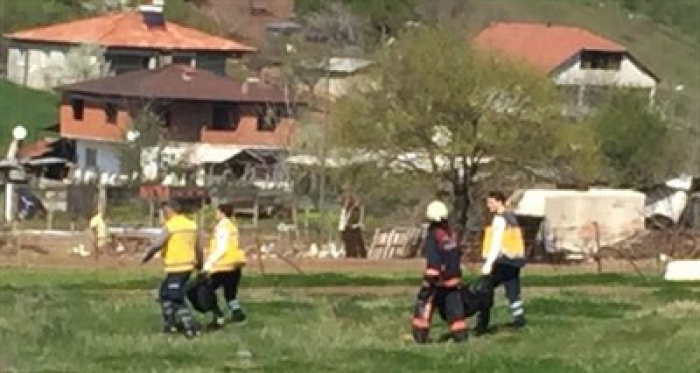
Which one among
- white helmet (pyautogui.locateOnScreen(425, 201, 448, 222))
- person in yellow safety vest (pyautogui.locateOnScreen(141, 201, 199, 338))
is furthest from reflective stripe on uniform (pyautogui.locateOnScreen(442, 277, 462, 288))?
person in yellow safety vest (pyautogui.locateOnScreen(141, 201, 199, 338))

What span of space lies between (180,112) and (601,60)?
33126 millimetres

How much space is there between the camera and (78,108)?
8862 centimetres

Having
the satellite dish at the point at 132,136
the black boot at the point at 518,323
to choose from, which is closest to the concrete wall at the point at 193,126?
the satellite dish at the point at 132,136

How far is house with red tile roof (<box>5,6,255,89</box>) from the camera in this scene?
9831cm

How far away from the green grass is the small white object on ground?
59.6 meters

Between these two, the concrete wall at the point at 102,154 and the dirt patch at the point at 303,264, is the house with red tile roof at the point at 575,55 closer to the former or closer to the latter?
the concrete wall at the point at 102,154

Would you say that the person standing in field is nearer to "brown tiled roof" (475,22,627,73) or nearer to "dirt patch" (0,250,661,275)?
"dirt patch" (0,250,661,275)

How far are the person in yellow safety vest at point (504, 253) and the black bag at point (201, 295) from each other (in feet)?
10.4

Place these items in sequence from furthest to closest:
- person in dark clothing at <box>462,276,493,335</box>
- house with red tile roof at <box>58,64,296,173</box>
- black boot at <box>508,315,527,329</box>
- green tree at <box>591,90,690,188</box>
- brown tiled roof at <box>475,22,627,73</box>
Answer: brown tiled roof at <box>475,22,627,73</box> → house with red tile roof at <box>58,64,296,173</box> → green tree at <box>591,90,690,188</box> → black boot at <box>508,315,527,329</box> → person in dark clothing at <box>462,276,493,335</box>

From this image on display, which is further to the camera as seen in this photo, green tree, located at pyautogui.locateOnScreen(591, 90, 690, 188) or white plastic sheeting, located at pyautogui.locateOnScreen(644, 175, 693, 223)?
green tree, located at pyautogui.locateOnScreen(591, 90, 690, 188)

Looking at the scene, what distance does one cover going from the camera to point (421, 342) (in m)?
21.1

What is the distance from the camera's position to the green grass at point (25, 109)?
311ft

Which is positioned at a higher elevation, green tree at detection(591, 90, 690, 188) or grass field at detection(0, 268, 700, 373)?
green tree at detection(591, 90, 690, 188)

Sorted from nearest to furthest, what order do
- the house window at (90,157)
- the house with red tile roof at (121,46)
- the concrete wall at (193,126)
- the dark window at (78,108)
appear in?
the concrete wall at (193,126), the house window at (90,157), the dark window at (78,108), the house with red tile roof at (121,46)
